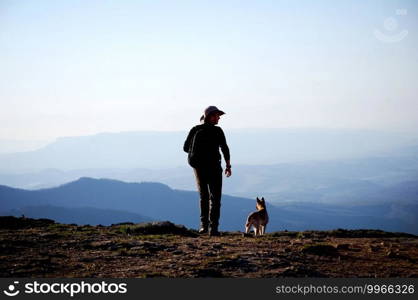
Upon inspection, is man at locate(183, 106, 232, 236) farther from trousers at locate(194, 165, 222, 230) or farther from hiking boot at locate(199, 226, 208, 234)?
hiking boot at locate(199, 226, 208, 234)

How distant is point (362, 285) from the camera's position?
8.65 m

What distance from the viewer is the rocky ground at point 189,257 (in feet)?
31.9

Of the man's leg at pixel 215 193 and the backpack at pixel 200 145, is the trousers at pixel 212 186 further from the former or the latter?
the backpack at pixel 200 145

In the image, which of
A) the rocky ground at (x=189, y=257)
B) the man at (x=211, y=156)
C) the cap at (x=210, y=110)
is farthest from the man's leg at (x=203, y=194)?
the rocky ground at (x=189, y=257)

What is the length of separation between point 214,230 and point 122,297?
8.05 metres

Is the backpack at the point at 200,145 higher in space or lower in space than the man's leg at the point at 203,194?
higher

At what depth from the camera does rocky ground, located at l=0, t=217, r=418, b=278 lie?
9.72 metres

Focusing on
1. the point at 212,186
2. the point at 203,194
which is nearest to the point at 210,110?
the point at 212,186

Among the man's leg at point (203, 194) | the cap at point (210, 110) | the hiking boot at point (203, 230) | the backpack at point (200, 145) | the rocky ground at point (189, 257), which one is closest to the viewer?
the rocky ground at point (189, 257)

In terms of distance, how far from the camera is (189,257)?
36.6 ft

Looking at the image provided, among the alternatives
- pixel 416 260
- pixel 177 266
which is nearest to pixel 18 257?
pixel 177 266

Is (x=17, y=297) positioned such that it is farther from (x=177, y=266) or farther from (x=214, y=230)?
(x=214, y=230)

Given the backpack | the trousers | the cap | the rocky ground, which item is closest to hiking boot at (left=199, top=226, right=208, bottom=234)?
the trousers

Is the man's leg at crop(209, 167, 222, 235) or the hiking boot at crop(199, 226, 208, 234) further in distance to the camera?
the hiking boot at crop(199, 226, 208, 234)
